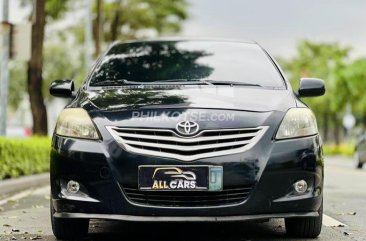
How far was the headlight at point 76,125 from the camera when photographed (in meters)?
5.11

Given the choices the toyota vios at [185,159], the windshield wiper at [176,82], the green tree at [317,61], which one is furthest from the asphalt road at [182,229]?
the green tree at [317,61]

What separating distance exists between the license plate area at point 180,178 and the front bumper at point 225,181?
1.5 inches

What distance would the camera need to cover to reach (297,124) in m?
5.18

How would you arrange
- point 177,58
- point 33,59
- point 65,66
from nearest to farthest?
point 177,58, point 33,59, point 65,66

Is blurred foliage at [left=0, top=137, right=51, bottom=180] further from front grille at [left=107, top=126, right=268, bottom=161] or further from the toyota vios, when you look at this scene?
front grille at [left=107, top=126, right=268, bottom=161]

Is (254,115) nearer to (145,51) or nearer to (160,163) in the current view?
(160,163)

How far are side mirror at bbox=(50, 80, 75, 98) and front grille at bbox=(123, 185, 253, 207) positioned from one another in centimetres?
150

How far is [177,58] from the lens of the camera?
21.6ft

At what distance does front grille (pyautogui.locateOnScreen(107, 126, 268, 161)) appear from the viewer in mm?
4898

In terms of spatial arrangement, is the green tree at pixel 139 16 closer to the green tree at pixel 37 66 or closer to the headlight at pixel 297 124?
the green tree at pixel 37 66

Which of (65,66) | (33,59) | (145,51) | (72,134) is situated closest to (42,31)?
(33,59)

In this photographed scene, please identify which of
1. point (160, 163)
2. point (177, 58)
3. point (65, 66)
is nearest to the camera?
point (160, 163)

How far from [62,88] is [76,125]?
103 cm

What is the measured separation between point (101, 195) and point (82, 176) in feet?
0.59
